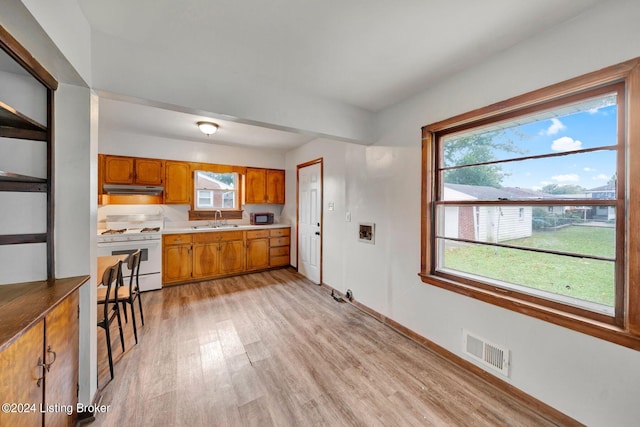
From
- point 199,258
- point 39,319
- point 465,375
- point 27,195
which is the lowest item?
point 465,375

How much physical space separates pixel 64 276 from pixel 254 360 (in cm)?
149

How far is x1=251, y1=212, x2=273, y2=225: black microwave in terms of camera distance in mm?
4971

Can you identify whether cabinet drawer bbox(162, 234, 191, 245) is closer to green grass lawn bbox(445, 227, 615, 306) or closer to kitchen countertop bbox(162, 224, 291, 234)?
kitchen countertop bbox(162, 224, 291, 234)

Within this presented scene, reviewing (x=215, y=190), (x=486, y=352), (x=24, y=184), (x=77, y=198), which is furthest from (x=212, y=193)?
(x=486, y=352)

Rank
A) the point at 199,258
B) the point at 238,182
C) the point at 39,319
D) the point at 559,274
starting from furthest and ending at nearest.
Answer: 1. the point at 238,182
2. the point at 199,258
3. the point at 559,274
4. the point at 39,319

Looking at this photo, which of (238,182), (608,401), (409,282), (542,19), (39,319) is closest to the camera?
(39,319)

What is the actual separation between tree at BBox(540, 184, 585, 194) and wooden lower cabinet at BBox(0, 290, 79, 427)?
9.39 feet

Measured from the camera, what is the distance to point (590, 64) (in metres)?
1.39

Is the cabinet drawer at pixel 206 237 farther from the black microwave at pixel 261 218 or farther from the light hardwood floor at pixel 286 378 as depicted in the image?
the light hardwood floor at pixel 286 378

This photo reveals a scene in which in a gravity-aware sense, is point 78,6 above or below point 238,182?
above

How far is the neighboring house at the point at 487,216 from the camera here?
1.76 m

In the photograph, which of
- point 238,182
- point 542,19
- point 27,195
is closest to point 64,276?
point 27,195

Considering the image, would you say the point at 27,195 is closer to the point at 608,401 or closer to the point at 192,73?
the point at 192,73

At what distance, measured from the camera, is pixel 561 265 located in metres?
1.59
